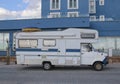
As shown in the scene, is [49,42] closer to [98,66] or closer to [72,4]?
[98,66]

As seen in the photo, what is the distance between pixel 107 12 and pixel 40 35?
3907cm

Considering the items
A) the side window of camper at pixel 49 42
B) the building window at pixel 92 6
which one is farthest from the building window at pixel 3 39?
the side window of camper at pixel 49 42

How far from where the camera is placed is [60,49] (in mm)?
25281

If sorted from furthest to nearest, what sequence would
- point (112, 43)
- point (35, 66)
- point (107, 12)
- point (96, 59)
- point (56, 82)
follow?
point (107, 12)
point (112, 43)
point (35, 66)
point (96, 59)
point (56, 82)

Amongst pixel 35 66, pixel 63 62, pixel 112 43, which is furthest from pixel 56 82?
pixel 112 43

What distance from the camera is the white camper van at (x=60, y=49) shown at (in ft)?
82.2

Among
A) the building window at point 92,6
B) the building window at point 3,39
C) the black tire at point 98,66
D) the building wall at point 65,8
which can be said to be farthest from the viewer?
the building window at point 92,6

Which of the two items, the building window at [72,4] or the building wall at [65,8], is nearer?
the building wall at [65,8]

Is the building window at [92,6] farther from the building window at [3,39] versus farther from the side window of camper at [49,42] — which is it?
the side window of camper at [49,42]

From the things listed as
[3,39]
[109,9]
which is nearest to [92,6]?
[109,9]

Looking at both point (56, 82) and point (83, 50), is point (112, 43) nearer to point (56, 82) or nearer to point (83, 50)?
point (83, 50)

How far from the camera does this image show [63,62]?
83.1 feet

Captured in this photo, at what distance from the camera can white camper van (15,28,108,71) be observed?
2505cm

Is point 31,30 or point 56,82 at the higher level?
point 31,30
